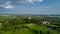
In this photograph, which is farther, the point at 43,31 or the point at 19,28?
the point at 19,28

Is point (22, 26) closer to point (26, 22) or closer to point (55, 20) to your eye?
point (26, 22)

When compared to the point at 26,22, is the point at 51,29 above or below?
below

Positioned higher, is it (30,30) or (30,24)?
(30,24)

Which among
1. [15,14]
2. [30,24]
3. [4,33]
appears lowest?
[4,33]

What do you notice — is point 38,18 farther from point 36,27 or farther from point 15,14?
point 15,14

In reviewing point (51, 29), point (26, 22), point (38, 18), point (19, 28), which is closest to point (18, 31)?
point (19, 28)

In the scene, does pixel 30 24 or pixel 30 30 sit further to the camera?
pixel 30 30
